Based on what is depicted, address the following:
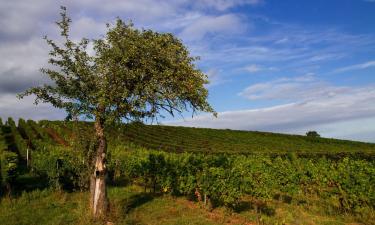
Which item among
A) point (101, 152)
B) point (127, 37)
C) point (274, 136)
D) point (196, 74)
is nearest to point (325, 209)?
point (196, 74)

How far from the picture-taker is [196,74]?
80.3 feet

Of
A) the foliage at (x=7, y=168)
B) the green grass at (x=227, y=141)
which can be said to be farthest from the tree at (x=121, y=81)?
the green grass at (x=227, y=141)

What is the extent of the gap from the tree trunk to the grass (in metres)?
0.63

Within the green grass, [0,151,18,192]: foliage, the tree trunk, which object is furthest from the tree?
the green grass

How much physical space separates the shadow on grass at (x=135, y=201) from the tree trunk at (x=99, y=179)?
262 centimetres

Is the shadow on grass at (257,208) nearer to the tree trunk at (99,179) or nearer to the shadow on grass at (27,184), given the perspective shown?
the tree trunk at (99,179)

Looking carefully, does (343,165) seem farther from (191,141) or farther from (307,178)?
(191,141)

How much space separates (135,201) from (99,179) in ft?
24.7

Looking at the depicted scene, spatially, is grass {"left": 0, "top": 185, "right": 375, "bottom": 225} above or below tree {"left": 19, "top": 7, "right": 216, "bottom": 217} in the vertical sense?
below

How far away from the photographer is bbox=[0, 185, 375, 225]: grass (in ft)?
79.2

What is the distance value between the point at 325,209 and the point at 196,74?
13.1 metres

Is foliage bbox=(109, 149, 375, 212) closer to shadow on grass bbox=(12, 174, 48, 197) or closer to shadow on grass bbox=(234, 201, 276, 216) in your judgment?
shadow on grass bbox=(234, 201, 276, 216)

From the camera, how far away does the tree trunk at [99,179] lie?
79.8ft

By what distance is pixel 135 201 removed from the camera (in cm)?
3152
